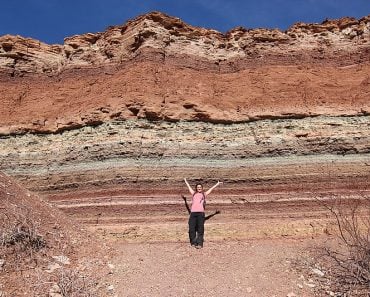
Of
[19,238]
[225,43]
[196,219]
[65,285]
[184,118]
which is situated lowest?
[65,285]

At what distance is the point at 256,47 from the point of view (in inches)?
587

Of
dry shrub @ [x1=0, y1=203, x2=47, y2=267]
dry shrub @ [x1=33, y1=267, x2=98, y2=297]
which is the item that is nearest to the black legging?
dry shrub @ [x1=33, y1=267, x2=98, y2=297]

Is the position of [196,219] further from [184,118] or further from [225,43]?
[225,43]

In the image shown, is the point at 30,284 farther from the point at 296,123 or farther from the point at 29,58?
the point at 29,58

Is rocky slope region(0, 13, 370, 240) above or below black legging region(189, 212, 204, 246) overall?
above

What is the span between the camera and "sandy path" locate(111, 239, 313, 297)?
24.4 feet

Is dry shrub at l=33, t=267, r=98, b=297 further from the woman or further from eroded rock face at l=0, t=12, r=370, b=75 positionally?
eroded rock face at l=0, t=12, r=370, b=75

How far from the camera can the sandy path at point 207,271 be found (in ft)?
24.4

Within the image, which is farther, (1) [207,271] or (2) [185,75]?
(2) [185,75]

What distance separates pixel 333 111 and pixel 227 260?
628cm

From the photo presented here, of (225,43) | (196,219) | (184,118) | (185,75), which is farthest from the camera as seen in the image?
(225,43)

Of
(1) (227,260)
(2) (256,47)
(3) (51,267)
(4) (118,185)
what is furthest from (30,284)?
(2) (256,47)

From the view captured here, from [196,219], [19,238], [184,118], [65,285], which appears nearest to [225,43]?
[184,118]

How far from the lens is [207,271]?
814 centimetres
